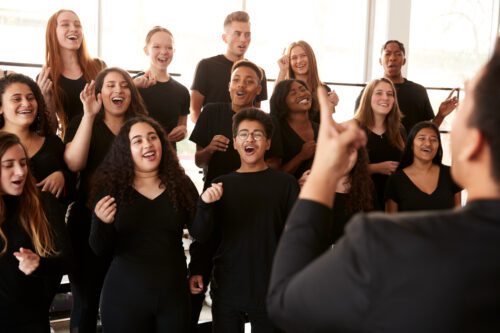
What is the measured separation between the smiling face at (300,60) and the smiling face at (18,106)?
173 centimetres

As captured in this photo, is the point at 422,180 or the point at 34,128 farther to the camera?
the point at 422,180

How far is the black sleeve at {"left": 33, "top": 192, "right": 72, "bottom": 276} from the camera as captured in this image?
2137 mm

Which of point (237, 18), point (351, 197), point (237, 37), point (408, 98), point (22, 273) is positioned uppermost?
point (237, 18)

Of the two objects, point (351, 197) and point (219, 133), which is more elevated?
point (219, 133)

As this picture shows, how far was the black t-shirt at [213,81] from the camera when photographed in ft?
12.4

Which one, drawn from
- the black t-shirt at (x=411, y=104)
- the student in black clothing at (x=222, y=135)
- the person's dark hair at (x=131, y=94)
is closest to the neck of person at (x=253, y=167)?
the student in black clothing at (x=222, y=135)

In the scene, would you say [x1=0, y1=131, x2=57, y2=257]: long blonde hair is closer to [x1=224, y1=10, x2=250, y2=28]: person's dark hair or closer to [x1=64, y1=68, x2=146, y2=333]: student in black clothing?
[x1=64, y1=68, x2=146, y2=333]: student in black clothing

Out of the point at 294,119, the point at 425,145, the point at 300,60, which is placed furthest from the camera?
the point at 300,60

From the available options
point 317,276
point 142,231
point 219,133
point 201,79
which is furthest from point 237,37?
point 317,276

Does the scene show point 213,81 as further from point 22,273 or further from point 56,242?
point 22,273

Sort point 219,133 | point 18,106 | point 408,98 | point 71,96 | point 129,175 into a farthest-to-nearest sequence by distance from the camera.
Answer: point 408,98
point 219,133
point 71,96
point 18,106
point 129,175

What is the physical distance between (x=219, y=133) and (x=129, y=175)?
32.2 inches

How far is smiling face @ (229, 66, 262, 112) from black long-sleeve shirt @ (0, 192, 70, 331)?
132 cm

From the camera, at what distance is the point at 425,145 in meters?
3.32
